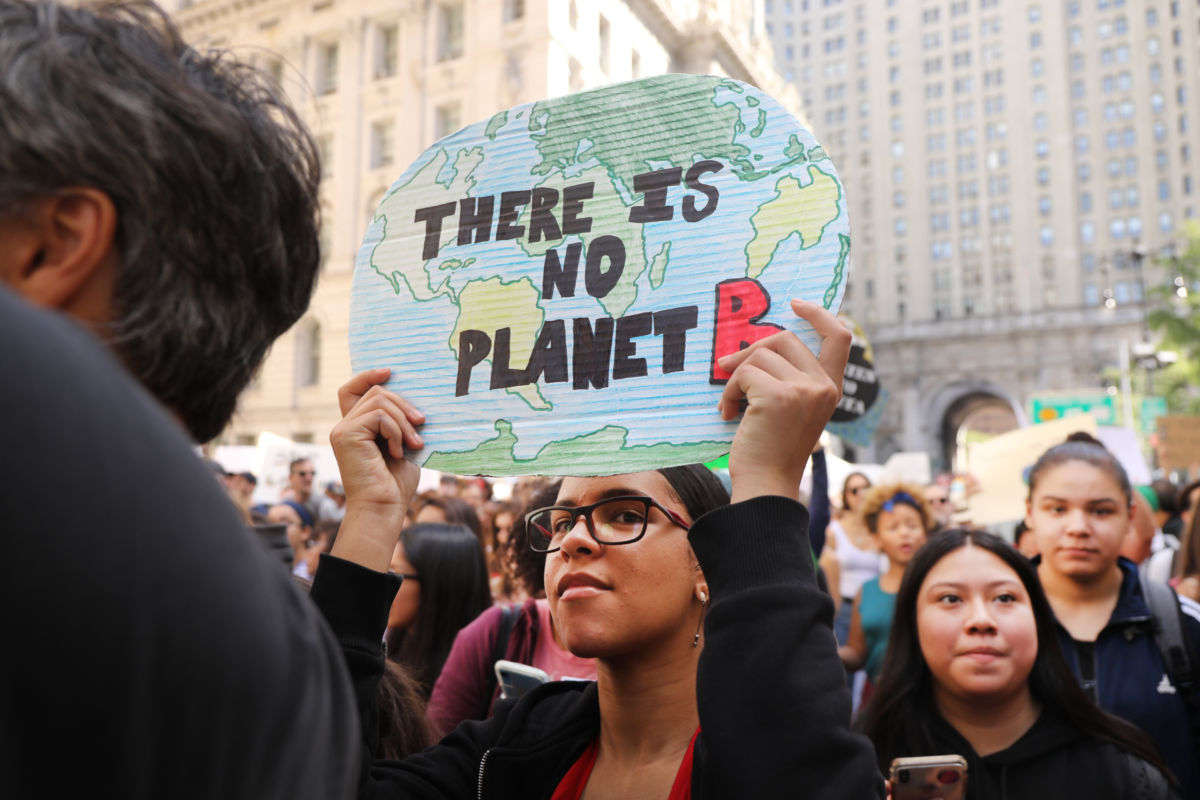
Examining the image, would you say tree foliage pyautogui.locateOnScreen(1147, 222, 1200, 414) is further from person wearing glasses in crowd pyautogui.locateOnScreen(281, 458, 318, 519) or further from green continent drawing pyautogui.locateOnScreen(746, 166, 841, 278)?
green continent drawing pyautogui.locateOnScreen(746, 166, 841, 278)

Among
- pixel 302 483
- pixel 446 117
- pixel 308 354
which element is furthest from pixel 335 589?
pixel 308 354

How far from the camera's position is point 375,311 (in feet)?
5.96

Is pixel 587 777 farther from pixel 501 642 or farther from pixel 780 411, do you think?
pixel 501 642

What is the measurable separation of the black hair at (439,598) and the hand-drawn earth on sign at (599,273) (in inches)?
84.7

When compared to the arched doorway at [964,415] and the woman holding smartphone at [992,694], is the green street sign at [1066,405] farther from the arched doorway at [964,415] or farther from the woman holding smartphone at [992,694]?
the arched doorway at [964,415]

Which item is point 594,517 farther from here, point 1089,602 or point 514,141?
point 1089,602

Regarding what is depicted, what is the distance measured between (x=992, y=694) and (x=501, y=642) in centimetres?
151

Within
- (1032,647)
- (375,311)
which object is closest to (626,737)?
(375,311)

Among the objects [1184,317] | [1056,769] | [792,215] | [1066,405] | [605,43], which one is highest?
[605,43]

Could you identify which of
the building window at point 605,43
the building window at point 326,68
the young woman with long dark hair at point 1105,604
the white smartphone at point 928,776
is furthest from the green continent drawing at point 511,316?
the building window at point 326,68

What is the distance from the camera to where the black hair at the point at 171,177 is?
0.74 metres

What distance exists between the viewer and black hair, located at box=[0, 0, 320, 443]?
0.74 meters

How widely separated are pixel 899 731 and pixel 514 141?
186cm

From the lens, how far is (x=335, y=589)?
1534mm
